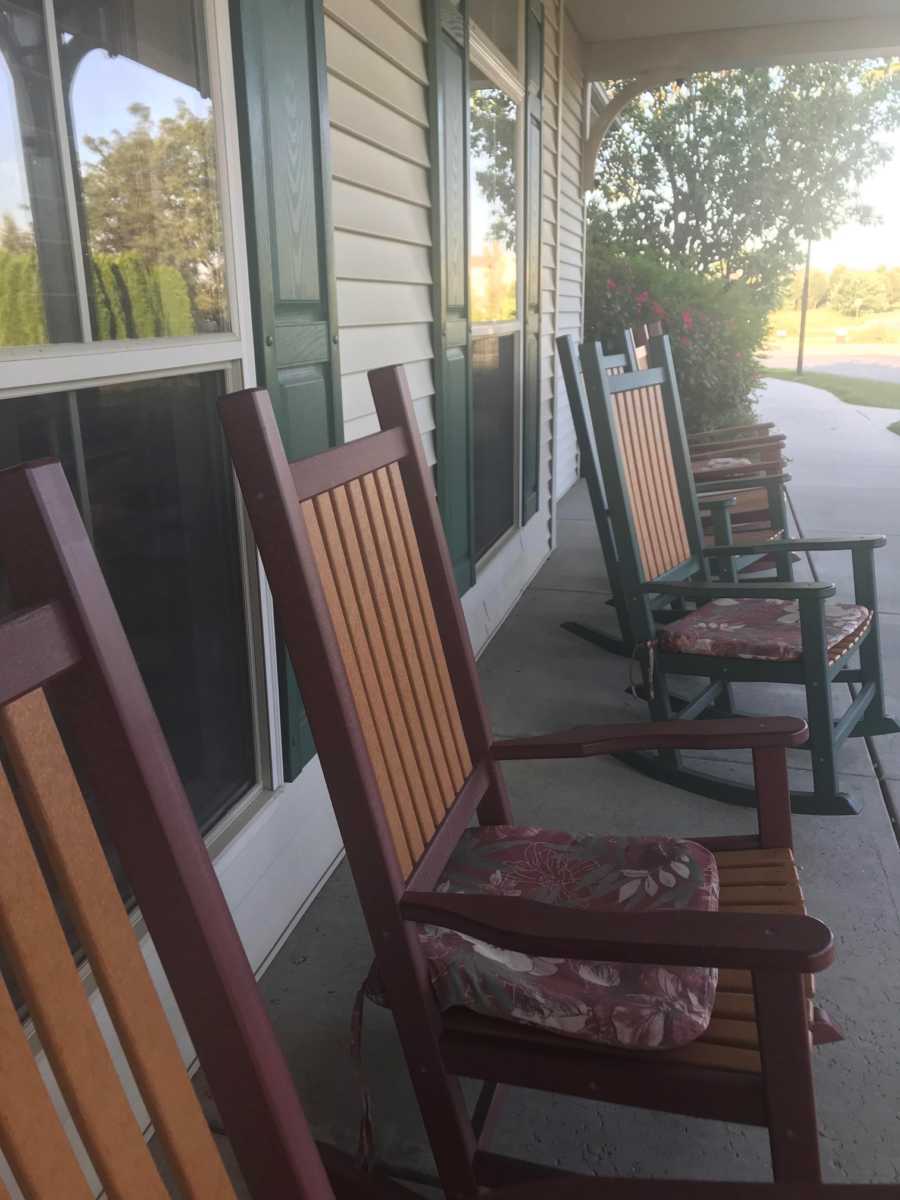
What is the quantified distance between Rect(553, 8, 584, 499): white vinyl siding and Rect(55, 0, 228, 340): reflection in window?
144 inches

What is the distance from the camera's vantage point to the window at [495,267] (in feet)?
11.4

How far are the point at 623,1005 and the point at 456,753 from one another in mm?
487

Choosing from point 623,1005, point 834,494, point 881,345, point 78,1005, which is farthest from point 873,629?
point 881,345

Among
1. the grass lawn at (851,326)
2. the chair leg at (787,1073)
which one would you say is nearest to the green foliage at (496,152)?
the chair leg at (787,1073)

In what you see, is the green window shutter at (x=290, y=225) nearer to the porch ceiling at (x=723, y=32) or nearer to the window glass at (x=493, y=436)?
the window glass at (x=493, y=436)

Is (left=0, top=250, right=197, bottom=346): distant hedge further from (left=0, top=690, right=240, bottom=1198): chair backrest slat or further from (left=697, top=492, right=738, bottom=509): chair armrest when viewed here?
(left=697, top=492, right=738, bottom=509): chair armrest

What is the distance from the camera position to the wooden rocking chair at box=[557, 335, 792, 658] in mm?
2951

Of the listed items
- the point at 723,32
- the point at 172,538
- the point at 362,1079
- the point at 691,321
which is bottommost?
the point at 362,1079

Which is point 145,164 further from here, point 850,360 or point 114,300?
point 850,360

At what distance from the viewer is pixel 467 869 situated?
1.48 m

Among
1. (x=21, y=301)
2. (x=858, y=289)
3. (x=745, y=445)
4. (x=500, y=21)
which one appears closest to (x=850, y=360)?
(x=858, y=289)

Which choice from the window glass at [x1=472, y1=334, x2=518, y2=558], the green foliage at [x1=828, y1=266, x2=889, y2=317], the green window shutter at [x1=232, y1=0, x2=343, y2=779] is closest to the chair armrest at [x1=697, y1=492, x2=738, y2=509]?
the window glass at [x1=472, y1=334, x2=518, y2=558]

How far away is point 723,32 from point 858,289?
62.9 ft

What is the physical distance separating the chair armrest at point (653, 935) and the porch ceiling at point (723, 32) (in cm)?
534
